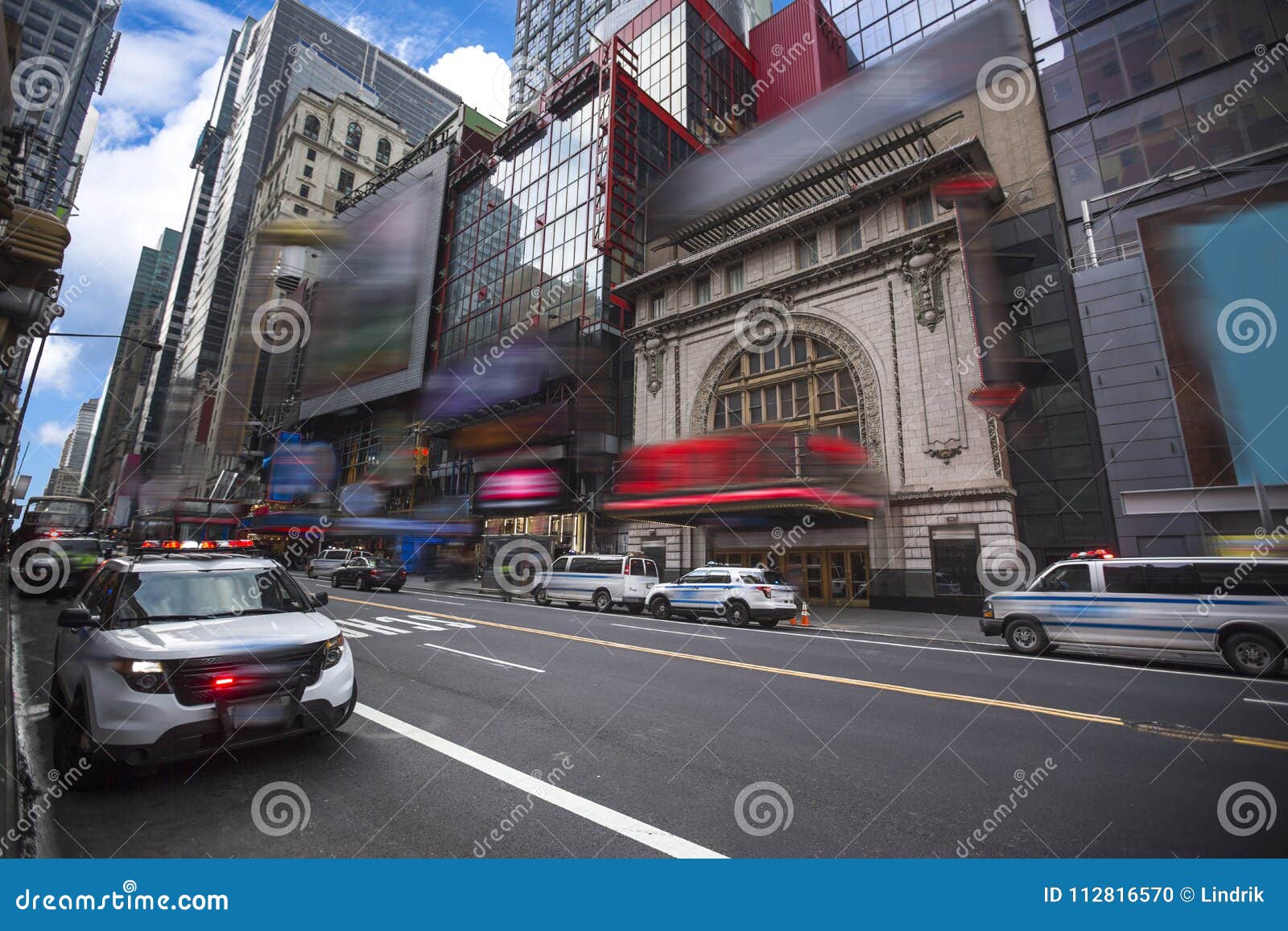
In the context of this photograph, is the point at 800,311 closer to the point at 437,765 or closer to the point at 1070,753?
the point at 1070,753

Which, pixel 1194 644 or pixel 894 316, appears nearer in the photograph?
pixel 1194 644

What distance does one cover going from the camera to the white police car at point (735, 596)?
49.6ft

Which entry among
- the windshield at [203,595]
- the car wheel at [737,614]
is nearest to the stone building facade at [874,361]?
the car wheel at [737,614]

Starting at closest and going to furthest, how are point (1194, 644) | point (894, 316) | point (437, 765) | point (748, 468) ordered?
point (437, 765), point (1194, 644), point (748, 468), point (894, 316)

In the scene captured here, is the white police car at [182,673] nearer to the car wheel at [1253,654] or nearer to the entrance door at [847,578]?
the car wheel at [1253,654]

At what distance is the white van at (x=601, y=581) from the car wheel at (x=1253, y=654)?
538 inches

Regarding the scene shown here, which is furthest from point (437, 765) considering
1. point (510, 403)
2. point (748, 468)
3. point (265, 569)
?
point (510, 403)

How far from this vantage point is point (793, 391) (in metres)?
24.5

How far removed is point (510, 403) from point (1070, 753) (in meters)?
34.4

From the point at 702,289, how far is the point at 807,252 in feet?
19.9

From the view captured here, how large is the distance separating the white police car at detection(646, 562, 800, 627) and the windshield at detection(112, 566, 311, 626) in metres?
12.0

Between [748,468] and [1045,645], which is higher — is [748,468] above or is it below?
above

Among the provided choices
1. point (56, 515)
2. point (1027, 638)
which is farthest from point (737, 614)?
point (56, 515)

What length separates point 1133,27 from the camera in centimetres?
2100
